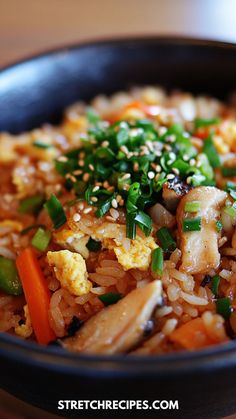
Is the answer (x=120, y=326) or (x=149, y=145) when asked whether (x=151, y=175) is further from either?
(x=120, y=326)

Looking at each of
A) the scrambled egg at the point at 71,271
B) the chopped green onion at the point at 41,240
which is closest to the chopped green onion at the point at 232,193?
the scrambled egg at the point at 71,271

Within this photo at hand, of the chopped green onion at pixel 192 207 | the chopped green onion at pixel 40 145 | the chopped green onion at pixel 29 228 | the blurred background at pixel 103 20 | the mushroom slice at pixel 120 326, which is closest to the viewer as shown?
the mushroom slice at pixel 120 326

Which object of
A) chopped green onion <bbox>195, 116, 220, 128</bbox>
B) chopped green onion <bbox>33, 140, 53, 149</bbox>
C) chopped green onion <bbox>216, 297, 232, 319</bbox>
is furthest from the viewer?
chopped green onion <bbox>195, 116, 220, 128</bbox>

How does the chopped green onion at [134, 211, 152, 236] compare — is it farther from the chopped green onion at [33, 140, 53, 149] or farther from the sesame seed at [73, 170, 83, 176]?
the chopped green onion at [33, 140, 53, 149]

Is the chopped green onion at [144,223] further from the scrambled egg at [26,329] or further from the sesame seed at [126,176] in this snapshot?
the scrambled egg at [26,329]

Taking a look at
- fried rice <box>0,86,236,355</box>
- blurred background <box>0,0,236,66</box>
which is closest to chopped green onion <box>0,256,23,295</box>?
fried rice <box>0,86,236,355</box>

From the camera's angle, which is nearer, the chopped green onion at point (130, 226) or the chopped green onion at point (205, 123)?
the chopped green onion at point (130, 226)

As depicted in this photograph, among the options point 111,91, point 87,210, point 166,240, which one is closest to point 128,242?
point 166,240
